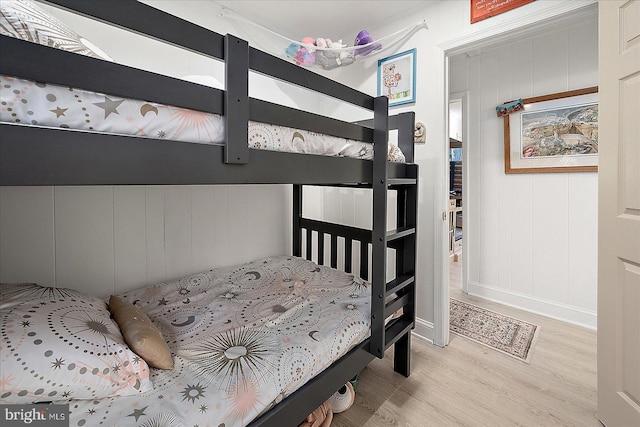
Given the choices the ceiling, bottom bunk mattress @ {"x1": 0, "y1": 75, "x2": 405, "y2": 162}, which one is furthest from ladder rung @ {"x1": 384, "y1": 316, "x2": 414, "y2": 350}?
the ceiling

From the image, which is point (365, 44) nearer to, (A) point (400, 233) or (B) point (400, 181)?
(B) point (400, 181)

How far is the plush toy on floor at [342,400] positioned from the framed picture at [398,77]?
2.10 meters

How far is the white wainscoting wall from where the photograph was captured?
1527 millimetres

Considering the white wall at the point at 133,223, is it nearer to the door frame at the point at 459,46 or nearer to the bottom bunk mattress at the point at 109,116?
the bottom bunk mattress at the point at 109,116

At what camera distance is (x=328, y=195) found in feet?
10.0

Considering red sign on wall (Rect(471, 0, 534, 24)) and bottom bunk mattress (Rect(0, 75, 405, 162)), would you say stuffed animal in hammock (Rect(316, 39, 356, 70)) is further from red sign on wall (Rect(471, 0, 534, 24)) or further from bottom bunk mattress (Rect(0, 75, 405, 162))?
bottom bunk mattress (Rect(0, 75, 405, 162))

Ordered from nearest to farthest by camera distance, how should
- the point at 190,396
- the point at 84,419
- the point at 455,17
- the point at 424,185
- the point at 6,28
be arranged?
the point at 6,28
the point at 84,419
the point at 190,396
the point at 455,17
the point at 424,185

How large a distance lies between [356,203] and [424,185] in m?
0.69

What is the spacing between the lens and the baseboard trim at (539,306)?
260 centimetres

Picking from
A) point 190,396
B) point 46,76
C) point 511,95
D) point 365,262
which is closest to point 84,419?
point 190,396

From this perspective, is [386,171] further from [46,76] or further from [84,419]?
[84,419]

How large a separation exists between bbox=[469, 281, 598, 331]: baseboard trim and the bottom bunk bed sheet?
198 cm

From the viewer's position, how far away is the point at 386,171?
1.52 meters

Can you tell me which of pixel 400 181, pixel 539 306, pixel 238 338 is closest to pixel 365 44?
pixel 400 181
